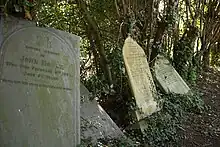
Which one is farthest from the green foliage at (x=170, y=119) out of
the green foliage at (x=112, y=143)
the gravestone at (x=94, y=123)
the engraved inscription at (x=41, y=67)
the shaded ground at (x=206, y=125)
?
the engraved inscription at (x=41, y=67)

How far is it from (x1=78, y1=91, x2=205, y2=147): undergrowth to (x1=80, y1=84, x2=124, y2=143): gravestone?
0.11 meters

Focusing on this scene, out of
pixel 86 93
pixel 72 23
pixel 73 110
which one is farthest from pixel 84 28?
pixel 73 110

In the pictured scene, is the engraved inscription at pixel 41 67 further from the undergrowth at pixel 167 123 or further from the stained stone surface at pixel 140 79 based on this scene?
the stained stone surface at pixel 140 79

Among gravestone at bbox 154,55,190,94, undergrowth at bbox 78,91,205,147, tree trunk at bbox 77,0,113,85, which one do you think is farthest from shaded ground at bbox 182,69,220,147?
tree trunk at bbox 77,0,113,85

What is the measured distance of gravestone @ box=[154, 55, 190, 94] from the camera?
6840 mm

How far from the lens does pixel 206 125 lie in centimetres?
644

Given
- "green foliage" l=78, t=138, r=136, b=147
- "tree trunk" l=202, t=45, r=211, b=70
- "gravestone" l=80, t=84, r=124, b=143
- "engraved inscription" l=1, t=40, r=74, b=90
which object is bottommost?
"green foliage" l=78, t=138, r=136, b=147

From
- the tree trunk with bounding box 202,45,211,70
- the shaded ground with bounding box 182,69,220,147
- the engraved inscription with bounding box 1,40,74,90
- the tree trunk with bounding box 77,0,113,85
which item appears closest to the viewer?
the engraved inscription with bounding box 1,40,74,90

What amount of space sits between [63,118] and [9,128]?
652mm

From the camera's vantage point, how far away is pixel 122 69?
621 cm

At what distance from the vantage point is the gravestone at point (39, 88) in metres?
3.27

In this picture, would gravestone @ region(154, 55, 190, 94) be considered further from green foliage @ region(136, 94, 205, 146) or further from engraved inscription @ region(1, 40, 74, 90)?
engraved inscription @ region(1, 40, 74, 90)

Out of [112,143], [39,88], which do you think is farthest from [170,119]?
[39,88]

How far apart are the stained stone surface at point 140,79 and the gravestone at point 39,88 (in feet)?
5.87
